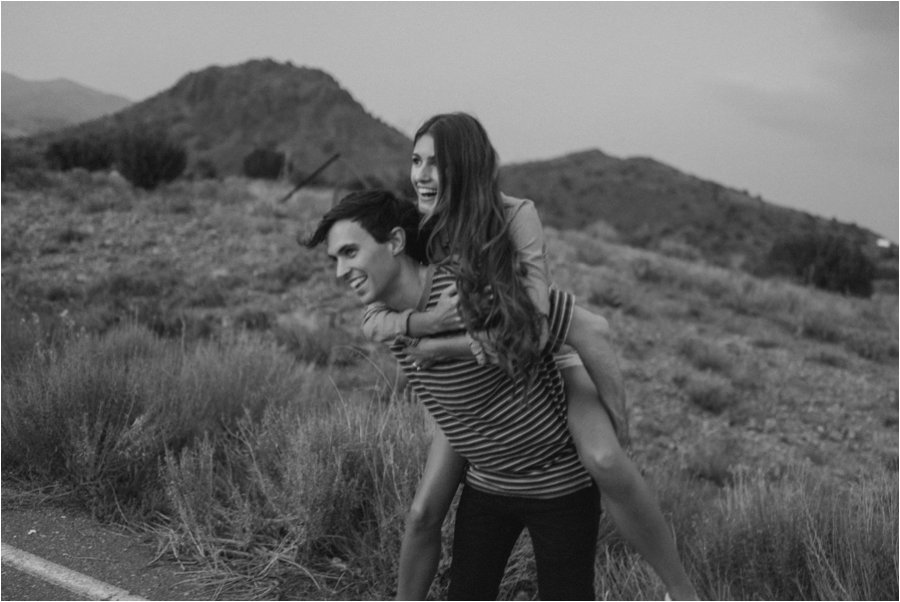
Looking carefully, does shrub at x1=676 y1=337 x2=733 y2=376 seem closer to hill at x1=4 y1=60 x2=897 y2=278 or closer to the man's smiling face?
the man's smiling face

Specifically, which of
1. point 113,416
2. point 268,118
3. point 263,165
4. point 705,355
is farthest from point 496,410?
point 268,118

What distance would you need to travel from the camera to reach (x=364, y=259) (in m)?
2.63

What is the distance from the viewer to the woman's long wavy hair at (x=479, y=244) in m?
2.43

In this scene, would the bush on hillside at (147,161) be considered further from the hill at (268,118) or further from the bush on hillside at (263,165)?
the hill at (268,118)


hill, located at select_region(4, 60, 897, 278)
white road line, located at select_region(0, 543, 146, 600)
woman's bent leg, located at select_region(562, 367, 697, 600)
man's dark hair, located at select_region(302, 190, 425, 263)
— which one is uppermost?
hill, located at select_region(4, 60, 897, 278)

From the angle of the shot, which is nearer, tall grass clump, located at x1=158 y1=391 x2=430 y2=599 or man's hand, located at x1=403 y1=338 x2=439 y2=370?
man's hand, located at x1=403 y1=338 x2=439 y2=370

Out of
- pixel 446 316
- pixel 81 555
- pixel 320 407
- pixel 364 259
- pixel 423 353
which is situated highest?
pixel 364 259

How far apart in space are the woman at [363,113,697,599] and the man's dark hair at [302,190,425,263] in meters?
0.05

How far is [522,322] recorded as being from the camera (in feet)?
8.00

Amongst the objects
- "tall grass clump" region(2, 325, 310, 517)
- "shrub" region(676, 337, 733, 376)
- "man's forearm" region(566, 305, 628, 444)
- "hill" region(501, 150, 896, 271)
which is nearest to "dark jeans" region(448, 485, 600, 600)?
"man's forearm" region(566, 305, 628, 444)

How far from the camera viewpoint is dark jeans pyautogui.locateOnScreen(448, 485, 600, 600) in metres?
2.66

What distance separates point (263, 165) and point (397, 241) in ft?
131

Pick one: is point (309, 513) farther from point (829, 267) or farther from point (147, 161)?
point (829, 267)

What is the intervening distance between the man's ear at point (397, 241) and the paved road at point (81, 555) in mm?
2282
